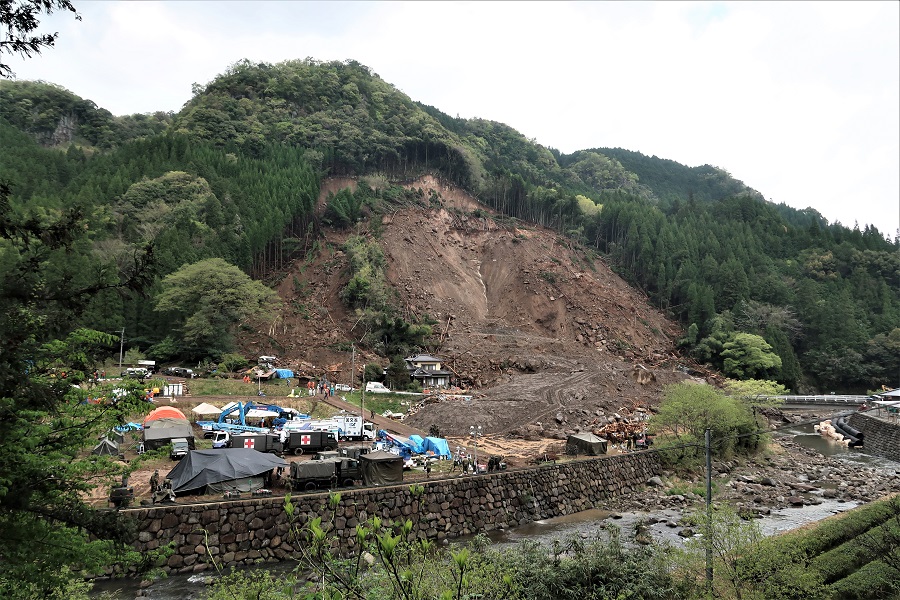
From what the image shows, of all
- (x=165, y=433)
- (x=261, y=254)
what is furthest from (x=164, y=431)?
(x=261, y=254)

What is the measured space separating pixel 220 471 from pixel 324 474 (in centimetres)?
394

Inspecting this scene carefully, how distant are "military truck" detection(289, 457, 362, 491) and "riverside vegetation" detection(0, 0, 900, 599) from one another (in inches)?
312

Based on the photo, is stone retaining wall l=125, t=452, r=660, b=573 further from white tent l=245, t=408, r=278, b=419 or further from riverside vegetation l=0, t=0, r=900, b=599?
white tent l=245, t=408, r=278, b=419

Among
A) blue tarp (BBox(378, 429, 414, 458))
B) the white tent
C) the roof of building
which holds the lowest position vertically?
blue tarp (BBox(378, 429, 414, 458))

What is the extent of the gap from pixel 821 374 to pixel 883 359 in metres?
7.30

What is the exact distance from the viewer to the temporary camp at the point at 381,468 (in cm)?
2262

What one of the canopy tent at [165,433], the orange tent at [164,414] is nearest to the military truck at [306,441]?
the canopy tent at [165,433]

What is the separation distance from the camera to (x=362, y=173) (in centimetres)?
9219

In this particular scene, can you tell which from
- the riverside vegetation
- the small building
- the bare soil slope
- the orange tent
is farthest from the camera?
the small building

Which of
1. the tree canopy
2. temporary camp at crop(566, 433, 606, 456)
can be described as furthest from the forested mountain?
temporary camp at crop(566, 433, 606, 456)

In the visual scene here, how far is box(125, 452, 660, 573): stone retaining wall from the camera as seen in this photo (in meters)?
18.3

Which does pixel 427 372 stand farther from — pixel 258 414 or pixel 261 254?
pixel 261 254

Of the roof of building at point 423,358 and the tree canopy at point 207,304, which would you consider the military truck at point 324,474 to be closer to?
the tree canopy at point 207,304

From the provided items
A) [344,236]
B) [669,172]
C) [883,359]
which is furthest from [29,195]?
[669,172]
